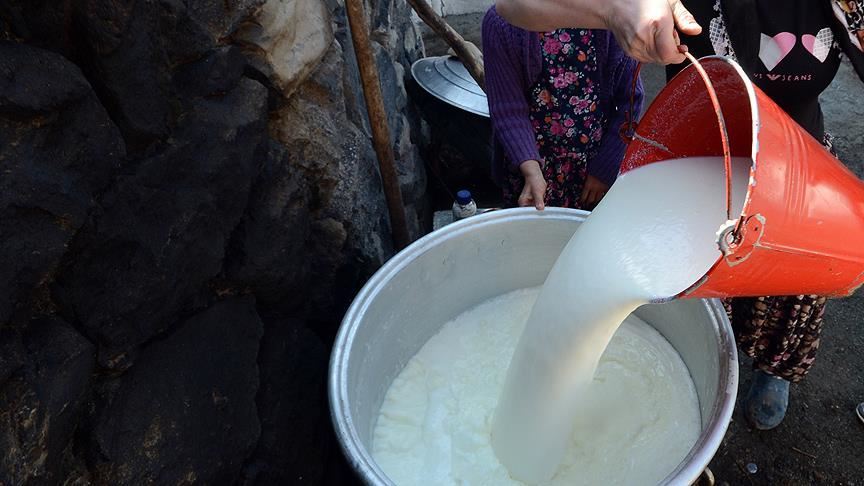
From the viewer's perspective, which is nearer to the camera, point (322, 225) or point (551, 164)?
point (322, 225)

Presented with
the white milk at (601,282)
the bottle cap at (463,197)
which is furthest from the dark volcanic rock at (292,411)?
the bottle cap at (463,197)

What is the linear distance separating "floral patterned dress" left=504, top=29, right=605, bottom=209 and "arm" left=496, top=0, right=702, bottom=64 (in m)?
0.35

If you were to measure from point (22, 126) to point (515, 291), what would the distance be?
135 cm

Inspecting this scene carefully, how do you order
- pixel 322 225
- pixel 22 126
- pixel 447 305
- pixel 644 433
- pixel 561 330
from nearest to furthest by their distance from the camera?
pixel 22 126 < pixel 561 330 < pixel 644 433 < pixel 322 225 < pixel 447 305

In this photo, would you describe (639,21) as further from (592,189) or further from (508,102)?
(592,189)

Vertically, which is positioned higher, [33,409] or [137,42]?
[137,42]

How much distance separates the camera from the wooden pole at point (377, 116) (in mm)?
1499

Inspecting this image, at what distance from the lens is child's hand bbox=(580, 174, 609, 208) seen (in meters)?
1.88

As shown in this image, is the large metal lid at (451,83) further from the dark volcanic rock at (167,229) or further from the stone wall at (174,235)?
the dark volcanic rock at (167,229)

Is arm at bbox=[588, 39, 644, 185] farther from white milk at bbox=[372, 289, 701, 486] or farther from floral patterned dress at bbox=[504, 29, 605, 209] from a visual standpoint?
white milk at bbox=[372, 289, 701, 486]

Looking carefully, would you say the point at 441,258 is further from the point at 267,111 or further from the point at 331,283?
the point at 267,111

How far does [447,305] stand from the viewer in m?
1.77

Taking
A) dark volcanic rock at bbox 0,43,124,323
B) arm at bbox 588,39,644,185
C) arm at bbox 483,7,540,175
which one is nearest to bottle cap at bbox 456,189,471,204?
arm at bbox 483,7,540,175

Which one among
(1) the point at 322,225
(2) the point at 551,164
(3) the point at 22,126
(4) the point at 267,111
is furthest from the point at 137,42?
(2) the point at 551,164
